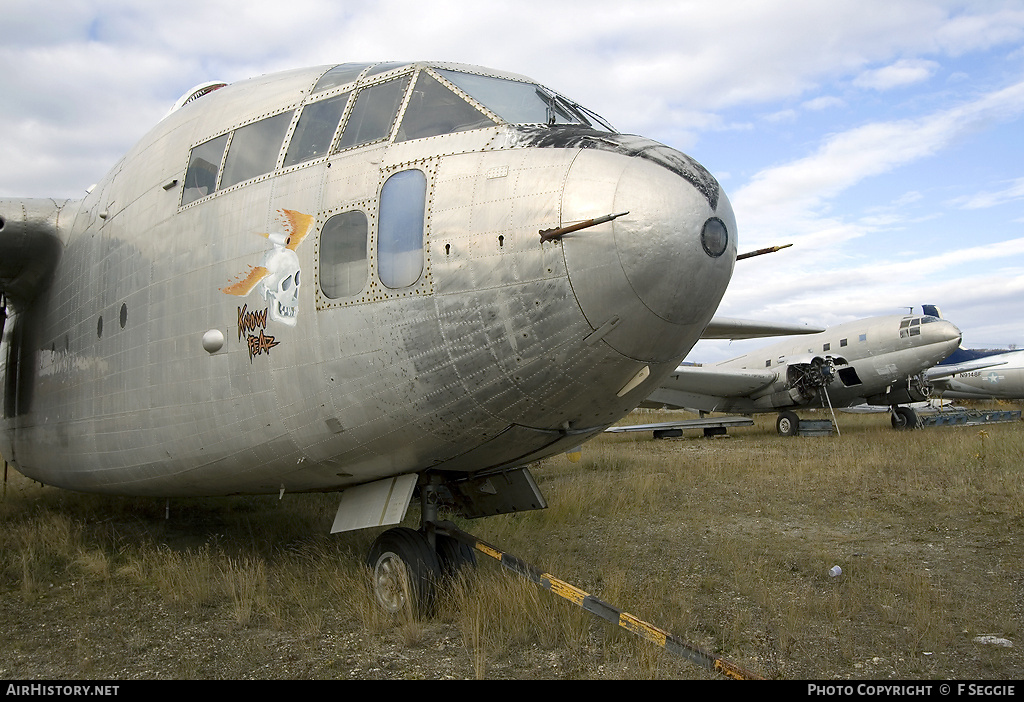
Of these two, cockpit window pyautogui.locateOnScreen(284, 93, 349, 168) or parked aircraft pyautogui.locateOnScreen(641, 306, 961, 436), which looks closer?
cockpit window pyautogui.locateOnScreen(284, 93, 349, 168)

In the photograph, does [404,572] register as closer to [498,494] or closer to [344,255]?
[498,494]

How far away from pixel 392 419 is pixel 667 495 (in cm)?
770

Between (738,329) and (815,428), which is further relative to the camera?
(815,428)

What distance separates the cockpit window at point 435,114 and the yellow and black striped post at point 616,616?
2934mm

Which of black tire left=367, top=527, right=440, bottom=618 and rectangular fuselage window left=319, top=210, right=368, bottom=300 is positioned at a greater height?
rectangular fuselage window left=319, top=210, right=368, bottom=300

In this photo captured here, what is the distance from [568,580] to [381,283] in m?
3.35

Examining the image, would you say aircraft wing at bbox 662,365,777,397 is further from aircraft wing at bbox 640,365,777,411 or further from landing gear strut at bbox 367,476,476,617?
landing gear strut at bbox 367,476,476,617

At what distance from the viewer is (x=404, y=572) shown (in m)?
5.07

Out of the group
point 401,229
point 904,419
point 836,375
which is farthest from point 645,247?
point 904,419

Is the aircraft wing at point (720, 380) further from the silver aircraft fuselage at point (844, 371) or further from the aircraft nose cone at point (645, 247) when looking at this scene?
the aircraft nose cone at point (645, 247)

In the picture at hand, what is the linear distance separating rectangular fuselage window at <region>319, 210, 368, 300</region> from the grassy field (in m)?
2.31

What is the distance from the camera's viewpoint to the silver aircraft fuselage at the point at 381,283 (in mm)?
3973

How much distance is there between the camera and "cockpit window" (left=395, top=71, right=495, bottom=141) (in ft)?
15.3

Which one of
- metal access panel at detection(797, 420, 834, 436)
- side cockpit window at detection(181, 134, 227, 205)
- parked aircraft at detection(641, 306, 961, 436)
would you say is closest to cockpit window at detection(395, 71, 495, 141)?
side cockpit window at detection(181, 134, 227, 205)
